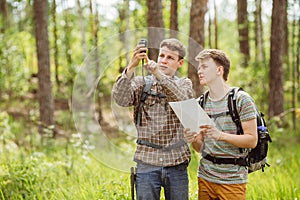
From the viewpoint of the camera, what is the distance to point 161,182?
2820 mm

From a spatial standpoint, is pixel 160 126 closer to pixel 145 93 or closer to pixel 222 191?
pixel 145 93

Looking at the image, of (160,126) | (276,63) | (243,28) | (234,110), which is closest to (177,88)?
(160,126)

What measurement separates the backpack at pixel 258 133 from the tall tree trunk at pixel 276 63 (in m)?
7.09

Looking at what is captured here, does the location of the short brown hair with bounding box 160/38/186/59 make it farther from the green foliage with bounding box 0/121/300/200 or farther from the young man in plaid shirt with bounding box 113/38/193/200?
the green foliage with bounding box 0/121/300/200

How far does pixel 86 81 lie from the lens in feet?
10.3

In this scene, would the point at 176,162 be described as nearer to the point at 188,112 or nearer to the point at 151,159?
the point at 151,159

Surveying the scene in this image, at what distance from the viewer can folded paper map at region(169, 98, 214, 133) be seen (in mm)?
2594

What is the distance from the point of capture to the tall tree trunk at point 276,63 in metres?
9.34

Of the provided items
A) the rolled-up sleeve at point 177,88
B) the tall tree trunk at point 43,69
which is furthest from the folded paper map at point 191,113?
the tall tree trunk at point 43,69

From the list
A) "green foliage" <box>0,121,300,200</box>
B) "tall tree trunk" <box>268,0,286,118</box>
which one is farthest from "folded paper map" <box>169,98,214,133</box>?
"tall tree trunk" <box>268,0,286,118</box>

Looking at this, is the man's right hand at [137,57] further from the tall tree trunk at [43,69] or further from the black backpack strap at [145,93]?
the tall tree trunk at [43,69]

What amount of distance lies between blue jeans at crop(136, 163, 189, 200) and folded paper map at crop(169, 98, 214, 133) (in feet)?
1.27

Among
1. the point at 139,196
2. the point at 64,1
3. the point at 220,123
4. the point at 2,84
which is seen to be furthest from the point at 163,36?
the point at 64,1

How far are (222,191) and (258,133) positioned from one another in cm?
46
